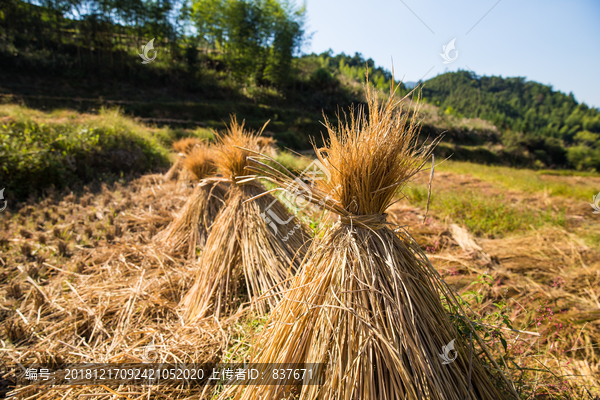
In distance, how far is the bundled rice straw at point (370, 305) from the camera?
979 mm

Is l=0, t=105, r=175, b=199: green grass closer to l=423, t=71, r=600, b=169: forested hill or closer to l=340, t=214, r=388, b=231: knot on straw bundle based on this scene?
l=340, t=214, r=388, b=231: knot on straw bundle

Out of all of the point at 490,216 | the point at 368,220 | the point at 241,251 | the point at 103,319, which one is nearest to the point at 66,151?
the point at 103,319

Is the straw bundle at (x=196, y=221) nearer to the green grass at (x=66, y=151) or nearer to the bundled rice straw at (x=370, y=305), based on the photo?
the bundled rice straw at (x=370, y=305)

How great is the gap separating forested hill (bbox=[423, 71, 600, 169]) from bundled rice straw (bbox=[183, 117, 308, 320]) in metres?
23.1

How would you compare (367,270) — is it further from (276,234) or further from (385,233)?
(276,234)

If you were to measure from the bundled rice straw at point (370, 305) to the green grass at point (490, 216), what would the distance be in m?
2.59

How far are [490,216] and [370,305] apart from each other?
4.55m

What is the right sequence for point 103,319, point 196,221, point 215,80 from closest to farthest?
point 103,319
point 196,221
point 215,80

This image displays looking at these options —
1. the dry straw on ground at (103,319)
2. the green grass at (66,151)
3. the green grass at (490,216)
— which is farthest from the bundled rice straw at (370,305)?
the green grass at (66,151)

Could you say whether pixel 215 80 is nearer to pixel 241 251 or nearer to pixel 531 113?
pixel 241 251

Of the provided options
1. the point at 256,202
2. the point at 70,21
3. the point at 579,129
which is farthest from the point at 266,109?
the point at 579,129

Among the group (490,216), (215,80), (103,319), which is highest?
(215,80)

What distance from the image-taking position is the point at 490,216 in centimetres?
455

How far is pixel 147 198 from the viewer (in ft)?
15.9
